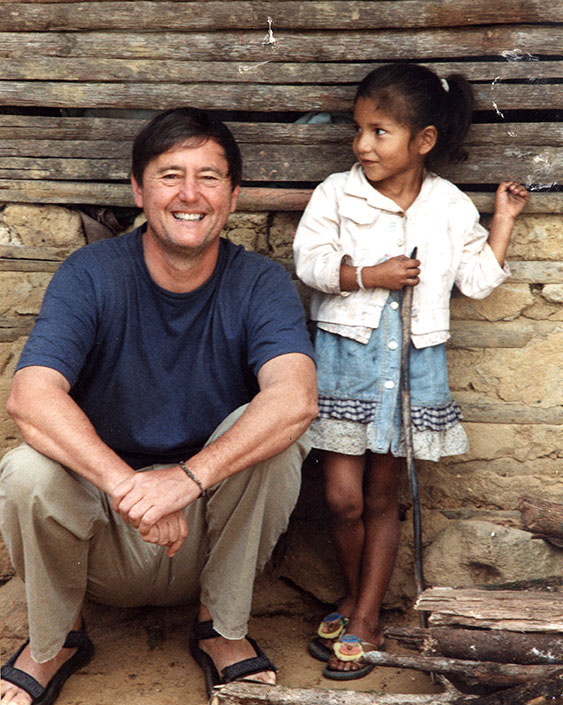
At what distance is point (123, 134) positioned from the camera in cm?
356

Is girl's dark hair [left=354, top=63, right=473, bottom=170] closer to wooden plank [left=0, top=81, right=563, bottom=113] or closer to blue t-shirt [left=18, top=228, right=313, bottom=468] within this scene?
wooden plank [left=0, top=81, right=563, bottom=113]

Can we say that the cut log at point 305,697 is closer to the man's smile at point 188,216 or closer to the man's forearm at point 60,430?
the man's forearm at point 60,430

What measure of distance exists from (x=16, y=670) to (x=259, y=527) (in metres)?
0.91

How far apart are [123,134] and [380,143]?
1.04 metres

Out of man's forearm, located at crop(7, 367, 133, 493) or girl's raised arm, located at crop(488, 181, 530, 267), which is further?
girl's raised arm, located at crop(488, 181, 530, 267)

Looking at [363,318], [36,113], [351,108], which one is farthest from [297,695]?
[36,113]

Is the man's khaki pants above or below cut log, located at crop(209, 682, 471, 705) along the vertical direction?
above

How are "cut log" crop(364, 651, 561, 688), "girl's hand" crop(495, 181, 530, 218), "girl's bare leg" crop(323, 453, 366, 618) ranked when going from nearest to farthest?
"cut log" crop(364, 651, 561, 688), "girl's bare leg" crop(323, 453, 366, 618), "girl's hand" crop(495, 181, 530, 218)

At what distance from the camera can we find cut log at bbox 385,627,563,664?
2.74 meters

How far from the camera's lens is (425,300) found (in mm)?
3332

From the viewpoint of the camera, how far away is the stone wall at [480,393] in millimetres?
3584

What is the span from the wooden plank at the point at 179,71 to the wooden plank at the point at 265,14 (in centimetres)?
13

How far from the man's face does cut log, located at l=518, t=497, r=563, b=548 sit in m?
1.52

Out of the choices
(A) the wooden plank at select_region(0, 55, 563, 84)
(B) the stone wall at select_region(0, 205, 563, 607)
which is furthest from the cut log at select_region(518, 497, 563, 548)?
(A) the wooden plank at select_region(0, 55, 563, 84)
